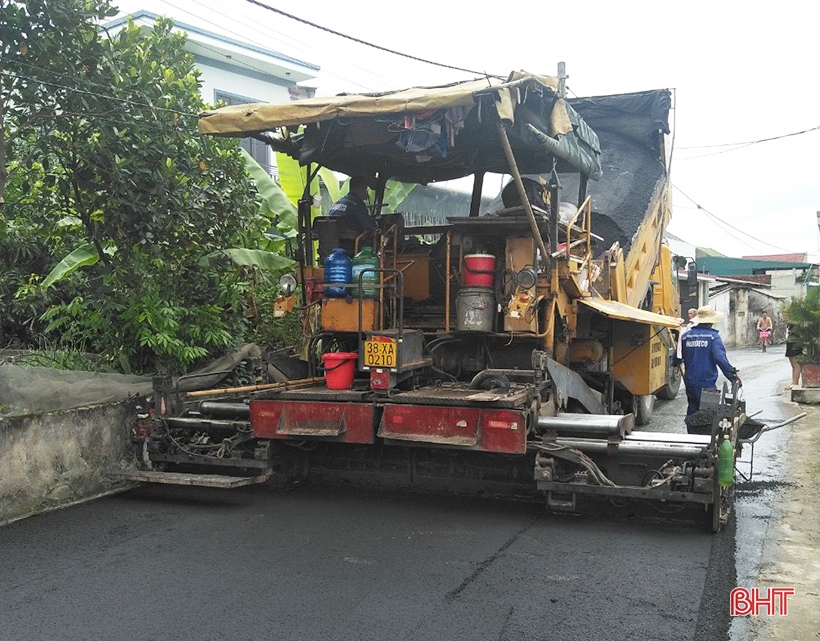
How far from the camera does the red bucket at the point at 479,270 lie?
20.1 ft

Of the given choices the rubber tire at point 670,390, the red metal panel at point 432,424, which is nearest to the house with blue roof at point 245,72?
the rubber tire at point 670,390

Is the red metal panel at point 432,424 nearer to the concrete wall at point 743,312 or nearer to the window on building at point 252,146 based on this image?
the window on building at point 252,146

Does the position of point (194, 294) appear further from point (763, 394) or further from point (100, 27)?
point (763, 394)

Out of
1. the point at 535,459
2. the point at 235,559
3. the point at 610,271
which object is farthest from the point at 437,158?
the point at 235,559

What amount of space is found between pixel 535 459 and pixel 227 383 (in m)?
3.60

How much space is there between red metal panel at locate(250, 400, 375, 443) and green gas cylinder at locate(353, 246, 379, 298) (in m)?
1.07

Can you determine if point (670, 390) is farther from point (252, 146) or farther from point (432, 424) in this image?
point (252, 146)

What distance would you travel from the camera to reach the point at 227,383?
7.82 m

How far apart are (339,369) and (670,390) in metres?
7.84

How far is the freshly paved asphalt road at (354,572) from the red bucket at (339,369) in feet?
2.90

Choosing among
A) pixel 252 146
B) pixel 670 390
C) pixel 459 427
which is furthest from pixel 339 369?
pixel 252 146

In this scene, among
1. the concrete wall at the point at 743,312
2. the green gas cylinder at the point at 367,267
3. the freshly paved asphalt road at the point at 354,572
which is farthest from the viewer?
the concrete wall at the point at 743,312

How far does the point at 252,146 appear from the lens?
16.8m

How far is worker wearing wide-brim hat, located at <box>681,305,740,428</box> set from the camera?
7449 millimetres
